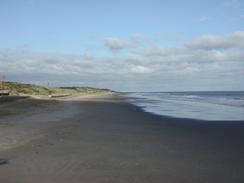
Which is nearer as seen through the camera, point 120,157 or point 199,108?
point 120,157

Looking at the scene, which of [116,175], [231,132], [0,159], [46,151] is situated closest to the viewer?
[116,175]

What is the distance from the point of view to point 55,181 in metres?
7.72

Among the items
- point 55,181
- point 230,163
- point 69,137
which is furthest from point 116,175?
point 69,137

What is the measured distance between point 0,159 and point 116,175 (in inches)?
145

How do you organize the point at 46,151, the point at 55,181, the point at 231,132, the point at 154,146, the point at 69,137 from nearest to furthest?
1. the point at 55,181
2. the point at 46,151
3. the point at 154,146
4. the point at 69,137
5. the point at 231,132

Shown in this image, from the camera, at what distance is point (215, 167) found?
9125 mm

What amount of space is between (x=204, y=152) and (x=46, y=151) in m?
5.18

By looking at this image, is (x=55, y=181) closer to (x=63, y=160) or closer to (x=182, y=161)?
(x=63, y=160)

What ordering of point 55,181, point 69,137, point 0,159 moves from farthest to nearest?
1. point 69,137
2. point 0,159
3. point 55,181

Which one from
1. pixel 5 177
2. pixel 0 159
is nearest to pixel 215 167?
pixel 5 177

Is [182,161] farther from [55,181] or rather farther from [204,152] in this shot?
[55,181]

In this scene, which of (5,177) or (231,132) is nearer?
(5,177)

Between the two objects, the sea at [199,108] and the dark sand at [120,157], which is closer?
the dark sand at [120,157]

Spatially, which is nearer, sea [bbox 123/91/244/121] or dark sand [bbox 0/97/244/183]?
dark sand [bbox 0/97/244/183]
